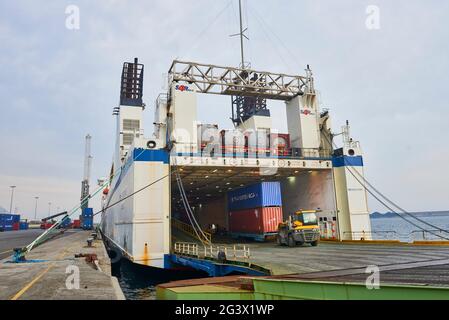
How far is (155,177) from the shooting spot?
25719mm

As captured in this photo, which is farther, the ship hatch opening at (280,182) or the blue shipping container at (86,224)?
the blue shipping container at (86,224)

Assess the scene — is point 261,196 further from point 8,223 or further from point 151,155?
point 8,223

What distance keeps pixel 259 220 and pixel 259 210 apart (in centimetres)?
111

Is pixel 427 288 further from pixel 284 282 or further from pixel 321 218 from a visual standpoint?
pixel 321 218

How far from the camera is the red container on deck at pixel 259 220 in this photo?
3369 cm

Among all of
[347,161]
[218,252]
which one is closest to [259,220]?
[347,161]

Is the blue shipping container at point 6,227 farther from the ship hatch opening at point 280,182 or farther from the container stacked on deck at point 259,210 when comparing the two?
the container stacked on deck at point 259,210

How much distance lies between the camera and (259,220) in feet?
113

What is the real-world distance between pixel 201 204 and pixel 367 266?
52.3 m

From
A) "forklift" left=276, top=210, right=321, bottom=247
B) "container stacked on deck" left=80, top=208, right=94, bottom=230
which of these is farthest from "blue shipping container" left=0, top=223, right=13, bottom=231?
"forklift" left=276, top=210, right=321, bottom=247

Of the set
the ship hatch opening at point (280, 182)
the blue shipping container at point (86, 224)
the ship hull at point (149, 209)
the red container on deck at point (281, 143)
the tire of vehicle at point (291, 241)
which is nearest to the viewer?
the ship hull at point (149, 209)

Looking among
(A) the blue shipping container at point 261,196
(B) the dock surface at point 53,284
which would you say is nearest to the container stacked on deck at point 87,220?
(A) the blue shipping container at point 261,196

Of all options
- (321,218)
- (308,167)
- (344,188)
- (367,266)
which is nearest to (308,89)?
(308,167)
